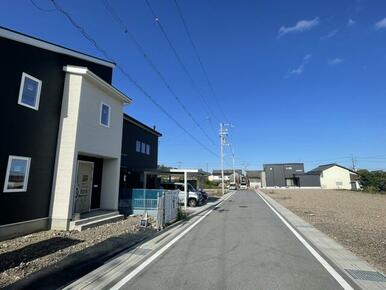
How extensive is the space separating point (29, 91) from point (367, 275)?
37.5 ft

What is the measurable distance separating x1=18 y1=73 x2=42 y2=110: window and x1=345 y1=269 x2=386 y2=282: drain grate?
35.5 ft

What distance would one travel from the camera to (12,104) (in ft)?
Result: 30.9

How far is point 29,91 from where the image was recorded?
33.6 feet

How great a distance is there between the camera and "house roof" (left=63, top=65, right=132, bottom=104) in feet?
38.8

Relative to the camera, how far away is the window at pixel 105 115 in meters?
13.8

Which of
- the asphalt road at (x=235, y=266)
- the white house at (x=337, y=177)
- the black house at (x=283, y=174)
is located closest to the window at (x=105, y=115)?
the asphalt road at (x=235, y=266)

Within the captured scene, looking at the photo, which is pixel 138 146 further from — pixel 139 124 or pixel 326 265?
pixel 326 265

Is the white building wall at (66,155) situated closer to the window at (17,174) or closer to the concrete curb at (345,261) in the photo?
the window at (17,174)

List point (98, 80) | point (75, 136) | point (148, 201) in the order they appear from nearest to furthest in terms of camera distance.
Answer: point (75, 136) < point (98, 80) < point (148, 201)

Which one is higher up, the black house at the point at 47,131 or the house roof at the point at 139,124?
the house roof at the point at 139,124

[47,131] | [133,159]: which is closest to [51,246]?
[47,131]

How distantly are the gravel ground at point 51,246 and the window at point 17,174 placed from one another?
166cm

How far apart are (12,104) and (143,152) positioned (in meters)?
15.9

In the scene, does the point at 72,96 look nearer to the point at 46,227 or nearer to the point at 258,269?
the point at 46,227
